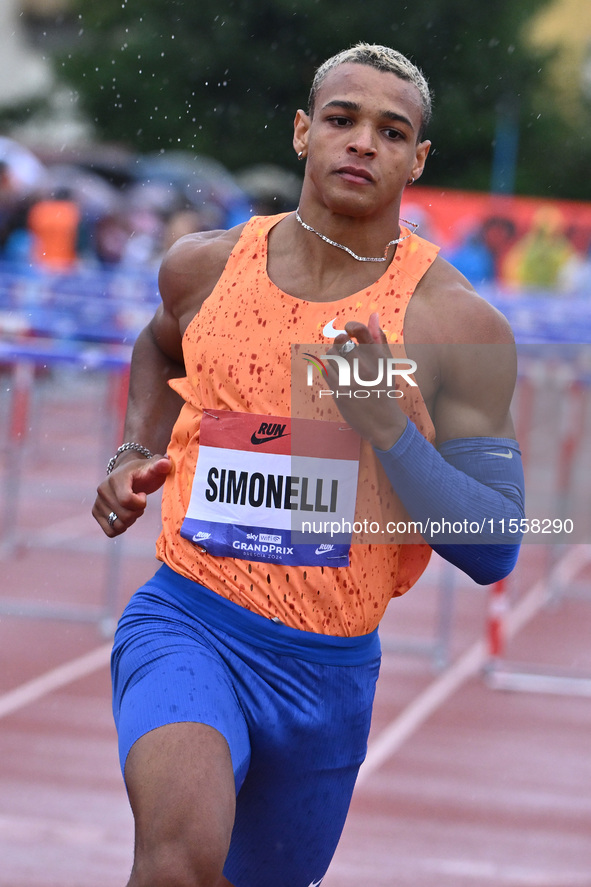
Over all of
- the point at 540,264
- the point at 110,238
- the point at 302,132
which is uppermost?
the point at 540,264

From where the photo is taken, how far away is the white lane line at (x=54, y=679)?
5922 mm

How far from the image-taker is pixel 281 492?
2.74 metres

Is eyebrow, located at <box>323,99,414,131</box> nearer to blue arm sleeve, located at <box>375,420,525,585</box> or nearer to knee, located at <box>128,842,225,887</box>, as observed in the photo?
blue arm sleeve, located at <box>375,420,525,585</box>

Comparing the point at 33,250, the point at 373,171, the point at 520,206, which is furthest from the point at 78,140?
the point at 373,171

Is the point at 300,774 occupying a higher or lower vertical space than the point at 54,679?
higher

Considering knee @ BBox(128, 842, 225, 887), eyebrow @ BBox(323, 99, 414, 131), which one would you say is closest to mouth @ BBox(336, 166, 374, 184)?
eyebrow @ BBox(323, 99, 414, 131)

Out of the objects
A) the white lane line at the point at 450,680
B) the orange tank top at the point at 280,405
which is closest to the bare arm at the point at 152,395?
the orange tank top at the point at 280,405

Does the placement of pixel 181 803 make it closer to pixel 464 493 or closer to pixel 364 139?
pixel 464 493

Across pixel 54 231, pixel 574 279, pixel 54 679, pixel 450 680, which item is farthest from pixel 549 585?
pixel 574 279

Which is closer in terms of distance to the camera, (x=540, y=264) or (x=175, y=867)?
(x=175, y=867)

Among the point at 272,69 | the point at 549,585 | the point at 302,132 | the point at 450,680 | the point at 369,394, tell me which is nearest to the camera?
the point at 369,394

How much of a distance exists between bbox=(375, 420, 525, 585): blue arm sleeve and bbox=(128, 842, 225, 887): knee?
756 millimetres

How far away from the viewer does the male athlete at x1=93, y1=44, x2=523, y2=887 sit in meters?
2.67

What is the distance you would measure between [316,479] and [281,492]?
0.08 metres
